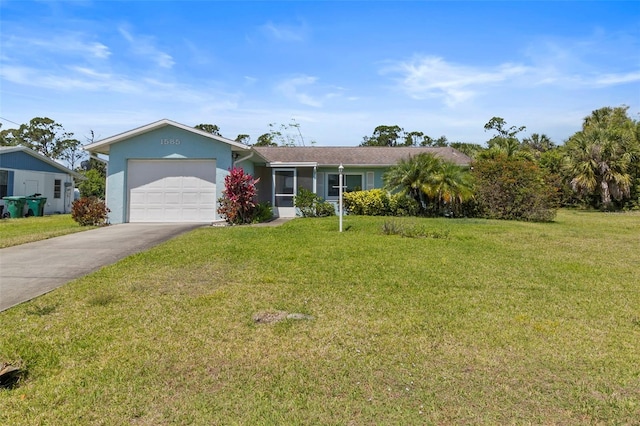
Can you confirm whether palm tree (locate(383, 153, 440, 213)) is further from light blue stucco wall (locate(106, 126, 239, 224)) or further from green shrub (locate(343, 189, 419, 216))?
light blue stucco wall (locate(106, 126, 239, 224))

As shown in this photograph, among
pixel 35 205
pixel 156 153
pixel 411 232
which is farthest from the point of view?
pixel 35 205

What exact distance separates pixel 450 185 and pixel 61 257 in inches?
559

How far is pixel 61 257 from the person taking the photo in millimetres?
8312

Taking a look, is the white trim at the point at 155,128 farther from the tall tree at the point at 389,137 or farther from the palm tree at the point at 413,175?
the tall tree at the point at 389,137

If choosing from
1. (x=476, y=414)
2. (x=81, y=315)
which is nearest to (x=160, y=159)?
(x=81, y=315)

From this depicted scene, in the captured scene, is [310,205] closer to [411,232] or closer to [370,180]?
[370,180]

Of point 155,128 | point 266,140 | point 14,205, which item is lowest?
point 14,205

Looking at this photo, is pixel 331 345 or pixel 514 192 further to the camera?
→ pixel 514 192

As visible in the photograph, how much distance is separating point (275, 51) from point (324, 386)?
14098mm

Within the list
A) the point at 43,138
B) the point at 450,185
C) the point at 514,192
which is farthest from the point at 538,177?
the point at 43,138

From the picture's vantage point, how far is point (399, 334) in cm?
433

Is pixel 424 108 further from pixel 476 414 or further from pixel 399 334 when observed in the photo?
pixel 476 414

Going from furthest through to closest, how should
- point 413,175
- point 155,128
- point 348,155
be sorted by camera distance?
point 348,155
point 413,175
point 155,128

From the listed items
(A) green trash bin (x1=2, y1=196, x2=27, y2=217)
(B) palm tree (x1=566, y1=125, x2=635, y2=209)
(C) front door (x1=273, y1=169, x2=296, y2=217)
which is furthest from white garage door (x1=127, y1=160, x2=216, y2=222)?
(B) palm tree (x1=566, y1=125, x2=635, y2=209)
